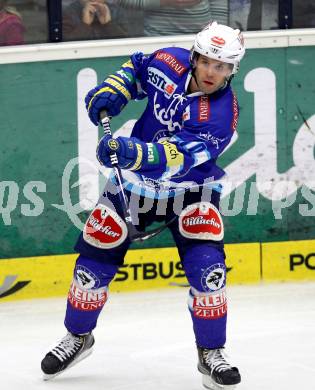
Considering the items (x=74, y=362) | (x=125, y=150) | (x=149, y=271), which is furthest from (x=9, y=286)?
(x=125, y=150)

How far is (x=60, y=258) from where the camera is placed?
250 inches

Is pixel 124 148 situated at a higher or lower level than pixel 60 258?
higher

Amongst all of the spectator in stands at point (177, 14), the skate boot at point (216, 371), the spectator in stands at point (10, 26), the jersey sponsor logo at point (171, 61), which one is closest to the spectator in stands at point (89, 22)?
the spectator in stands at point (177, 14)

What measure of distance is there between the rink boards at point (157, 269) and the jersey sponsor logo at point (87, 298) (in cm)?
130

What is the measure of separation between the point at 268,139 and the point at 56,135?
3.64 feet

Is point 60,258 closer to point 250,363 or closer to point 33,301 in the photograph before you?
point 33,301

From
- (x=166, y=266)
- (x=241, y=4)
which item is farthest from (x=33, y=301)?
(x=241, y=4)

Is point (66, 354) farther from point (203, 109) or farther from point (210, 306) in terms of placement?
point (203, 109)

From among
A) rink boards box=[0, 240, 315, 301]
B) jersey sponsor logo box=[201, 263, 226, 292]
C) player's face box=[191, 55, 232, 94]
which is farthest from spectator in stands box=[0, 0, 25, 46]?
jersey sponsor logo box=[201, 263, 226, 292]

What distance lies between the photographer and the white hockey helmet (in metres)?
4.75

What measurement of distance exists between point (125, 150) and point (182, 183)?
38 cm

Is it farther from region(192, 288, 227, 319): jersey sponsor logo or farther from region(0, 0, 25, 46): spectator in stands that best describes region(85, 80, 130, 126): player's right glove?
region(0, 0, 25, 46): spectator in stands

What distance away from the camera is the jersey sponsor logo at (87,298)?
4992 millimetres

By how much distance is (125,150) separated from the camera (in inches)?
182
